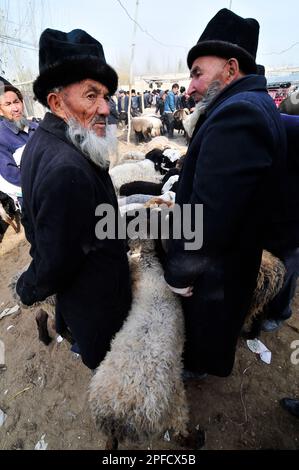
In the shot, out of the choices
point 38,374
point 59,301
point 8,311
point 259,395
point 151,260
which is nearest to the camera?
point 59,301

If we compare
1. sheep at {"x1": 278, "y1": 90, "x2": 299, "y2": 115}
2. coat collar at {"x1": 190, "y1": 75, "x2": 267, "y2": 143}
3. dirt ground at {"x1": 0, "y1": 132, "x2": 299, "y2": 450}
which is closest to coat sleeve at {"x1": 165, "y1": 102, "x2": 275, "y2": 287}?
coat collar at {"x1": 190, "y1": 75, "x2": 267, "y2": 143}

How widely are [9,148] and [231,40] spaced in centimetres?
305

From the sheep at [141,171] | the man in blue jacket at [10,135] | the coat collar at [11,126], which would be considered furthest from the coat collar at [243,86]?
the coat collar at [11,126]

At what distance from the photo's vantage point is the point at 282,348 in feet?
9.28

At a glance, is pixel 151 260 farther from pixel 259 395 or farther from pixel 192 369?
pixel 259 395

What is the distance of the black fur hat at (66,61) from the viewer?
4.55 feet

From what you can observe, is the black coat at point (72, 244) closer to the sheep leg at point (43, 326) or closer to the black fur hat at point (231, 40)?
the black fur hat at point (231, 40)

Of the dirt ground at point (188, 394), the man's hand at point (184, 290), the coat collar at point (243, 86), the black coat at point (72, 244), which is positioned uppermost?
the coat collar at point (243, 86)

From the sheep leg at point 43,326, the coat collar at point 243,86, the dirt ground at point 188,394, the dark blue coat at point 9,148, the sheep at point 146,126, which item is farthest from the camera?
the sheep at point 146,126

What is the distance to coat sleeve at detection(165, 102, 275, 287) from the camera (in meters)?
1.18

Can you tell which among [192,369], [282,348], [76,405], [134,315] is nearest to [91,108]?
[134,315]

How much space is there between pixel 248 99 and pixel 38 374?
3055 mm

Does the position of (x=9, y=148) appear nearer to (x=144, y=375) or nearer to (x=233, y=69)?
(x=233, y=69)

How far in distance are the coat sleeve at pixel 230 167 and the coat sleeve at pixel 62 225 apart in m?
0.57
